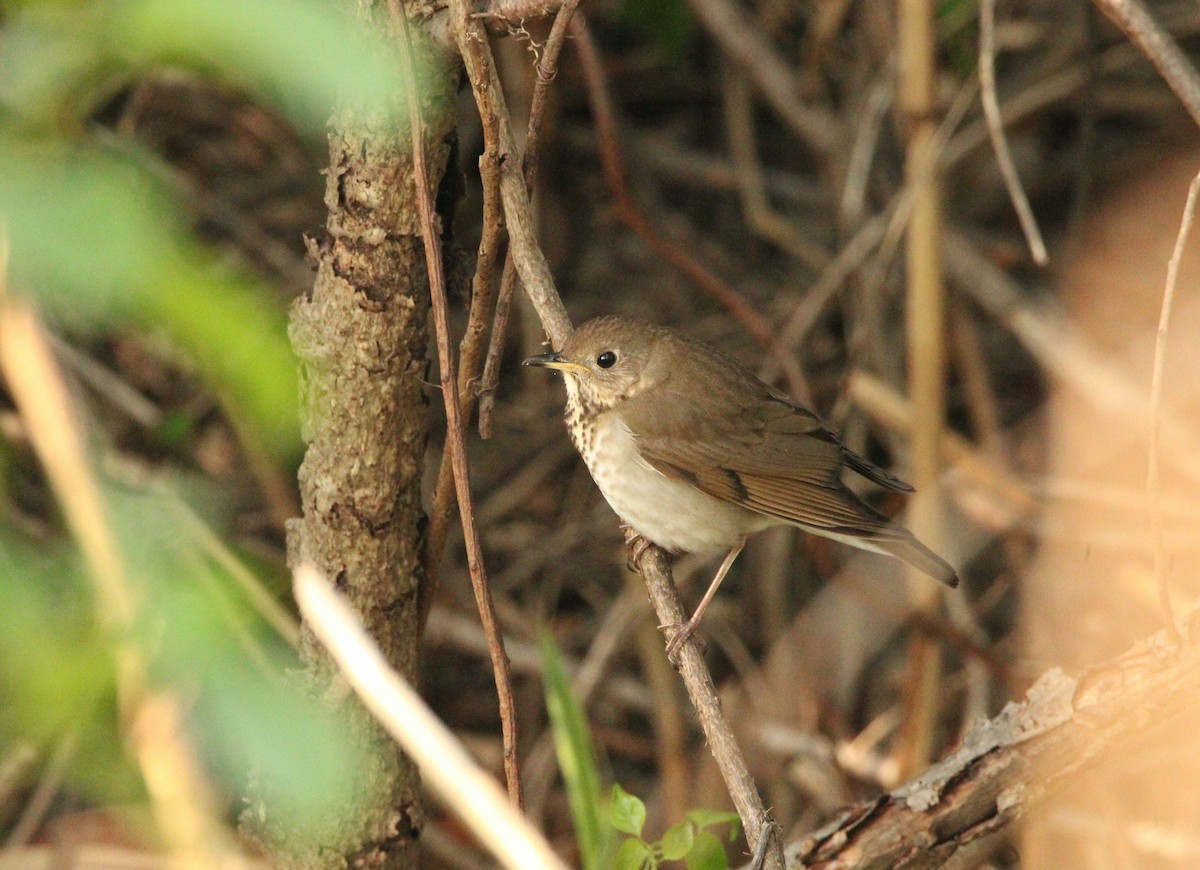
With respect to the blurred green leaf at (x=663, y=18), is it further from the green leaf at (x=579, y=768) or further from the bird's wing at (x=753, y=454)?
the green leaf at (x=579, y=768)

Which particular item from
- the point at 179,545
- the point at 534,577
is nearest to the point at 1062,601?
the point at 534,577

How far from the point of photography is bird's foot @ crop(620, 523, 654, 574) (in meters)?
3.04

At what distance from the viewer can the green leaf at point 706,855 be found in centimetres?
216

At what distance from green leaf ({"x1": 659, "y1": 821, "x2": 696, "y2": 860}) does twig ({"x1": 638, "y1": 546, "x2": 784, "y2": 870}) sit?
10cm

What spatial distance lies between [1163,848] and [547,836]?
2.18 metres

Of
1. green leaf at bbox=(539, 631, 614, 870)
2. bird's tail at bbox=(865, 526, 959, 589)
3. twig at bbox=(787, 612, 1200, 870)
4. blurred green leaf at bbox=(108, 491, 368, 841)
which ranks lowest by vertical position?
bird's tail at bbox=(865, 526, 959, 589)

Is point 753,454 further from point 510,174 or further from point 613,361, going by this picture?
point 510,174

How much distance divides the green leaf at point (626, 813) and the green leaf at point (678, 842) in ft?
0.17

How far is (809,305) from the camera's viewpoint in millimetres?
4824

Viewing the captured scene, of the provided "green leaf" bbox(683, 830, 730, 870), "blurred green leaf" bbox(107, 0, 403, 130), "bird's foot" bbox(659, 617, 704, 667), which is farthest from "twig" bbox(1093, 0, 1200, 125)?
"blurred green leaf" bbox(107, 0, 403, 130)

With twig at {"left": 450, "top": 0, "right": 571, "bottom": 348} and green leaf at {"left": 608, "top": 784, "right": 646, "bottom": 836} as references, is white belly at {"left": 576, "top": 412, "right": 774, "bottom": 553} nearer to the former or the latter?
twig at {"left": 450, "top": 0, "right": 571, "bottom": 348}

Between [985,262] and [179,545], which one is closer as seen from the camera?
[179,545]

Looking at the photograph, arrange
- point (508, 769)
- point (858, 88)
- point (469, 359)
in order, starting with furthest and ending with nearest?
1. point (858, 88)
2. point (469, 359)
3. point (508, 769)

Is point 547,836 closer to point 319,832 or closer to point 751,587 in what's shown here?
point 751,587
